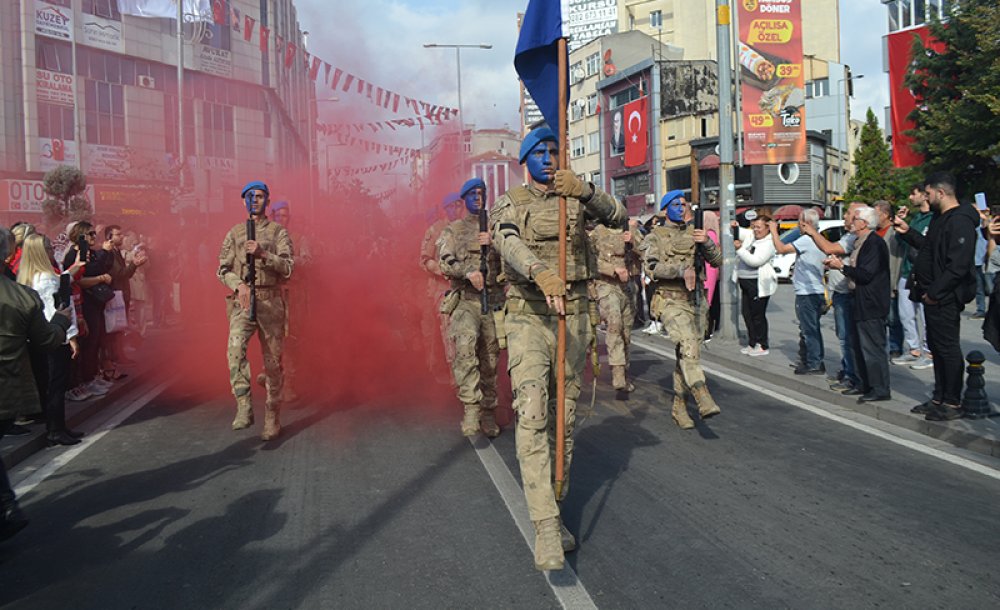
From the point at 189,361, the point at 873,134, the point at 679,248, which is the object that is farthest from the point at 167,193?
the point at 873,134

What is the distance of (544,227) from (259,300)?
3.51m

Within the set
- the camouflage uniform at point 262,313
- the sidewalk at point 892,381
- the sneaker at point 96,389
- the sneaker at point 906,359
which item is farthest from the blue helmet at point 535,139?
the sneaker at point 906,359

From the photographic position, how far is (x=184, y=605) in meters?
3.66

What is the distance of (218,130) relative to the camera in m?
38.7

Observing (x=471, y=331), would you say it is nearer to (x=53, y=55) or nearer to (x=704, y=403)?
(x=704, y=403)

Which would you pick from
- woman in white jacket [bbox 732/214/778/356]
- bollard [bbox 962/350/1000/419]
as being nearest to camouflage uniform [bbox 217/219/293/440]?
bollard [bbox 962/350/1000/419]

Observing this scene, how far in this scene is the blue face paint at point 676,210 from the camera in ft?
25.0

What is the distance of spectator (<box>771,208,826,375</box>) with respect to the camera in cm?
→ 948

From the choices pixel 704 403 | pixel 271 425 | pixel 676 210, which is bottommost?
pixel 271 425

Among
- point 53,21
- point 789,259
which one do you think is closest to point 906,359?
point 789,259

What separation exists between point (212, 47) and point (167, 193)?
15.1 metres

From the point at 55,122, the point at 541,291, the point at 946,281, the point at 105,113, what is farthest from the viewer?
the point at 105,113

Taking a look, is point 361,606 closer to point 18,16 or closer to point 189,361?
point 189,361

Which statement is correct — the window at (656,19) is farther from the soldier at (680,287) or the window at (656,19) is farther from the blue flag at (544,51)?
the blue flag at (544,51)
